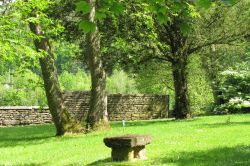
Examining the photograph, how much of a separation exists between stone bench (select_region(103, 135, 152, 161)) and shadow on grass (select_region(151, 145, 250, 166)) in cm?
54

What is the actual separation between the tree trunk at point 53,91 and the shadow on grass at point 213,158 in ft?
33.2

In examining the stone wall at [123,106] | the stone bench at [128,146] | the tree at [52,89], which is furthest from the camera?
the stone wall at [123,106]

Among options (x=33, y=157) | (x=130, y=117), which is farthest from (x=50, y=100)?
(x=130, y=117)

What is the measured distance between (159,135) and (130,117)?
2001 cm

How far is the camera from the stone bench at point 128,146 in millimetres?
12078

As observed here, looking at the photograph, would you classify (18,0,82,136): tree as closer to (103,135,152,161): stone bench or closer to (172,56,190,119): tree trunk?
(103,135,152,161): stone bench

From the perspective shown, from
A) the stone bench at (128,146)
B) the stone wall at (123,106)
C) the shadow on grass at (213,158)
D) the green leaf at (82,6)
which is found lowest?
the shadow on grass at (213,158)

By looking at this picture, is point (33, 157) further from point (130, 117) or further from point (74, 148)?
point (130, 117)

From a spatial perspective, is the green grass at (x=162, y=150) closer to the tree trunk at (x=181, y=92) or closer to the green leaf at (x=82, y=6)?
the green leaf at (x=82, y=6)

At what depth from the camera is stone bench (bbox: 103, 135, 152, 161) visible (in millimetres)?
12078

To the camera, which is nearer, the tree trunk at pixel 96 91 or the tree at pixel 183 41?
the tree trunk at pixel 96 91

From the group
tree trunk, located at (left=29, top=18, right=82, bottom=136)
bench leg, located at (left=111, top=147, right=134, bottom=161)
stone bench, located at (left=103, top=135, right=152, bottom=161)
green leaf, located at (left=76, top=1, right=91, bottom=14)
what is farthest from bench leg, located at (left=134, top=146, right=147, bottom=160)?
tree trunk, located at (left=29, top=18, right=82, bottom=136)

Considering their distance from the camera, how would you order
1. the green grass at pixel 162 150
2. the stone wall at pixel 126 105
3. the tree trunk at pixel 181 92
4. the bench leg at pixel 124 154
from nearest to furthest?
the bench leg at pixel 124 154 → the green grass at pixel 162 150 → the tree trunk at pixel 181 92 → the stone wall at pixel 126 105

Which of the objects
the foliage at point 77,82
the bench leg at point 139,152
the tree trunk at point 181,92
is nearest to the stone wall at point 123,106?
the tree trunk at point 181,92
